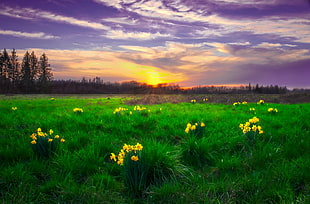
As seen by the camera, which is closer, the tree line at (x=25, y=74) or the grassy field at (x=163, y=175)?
the grassy field at (x=163, y=175)

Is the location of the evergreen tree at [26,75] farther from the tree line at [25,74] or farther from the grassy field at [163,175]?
the grassy field at [163,175]

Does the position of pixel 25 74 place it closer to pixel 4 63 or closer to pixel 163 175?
pixel 4 63

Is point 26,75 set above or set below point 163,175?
above

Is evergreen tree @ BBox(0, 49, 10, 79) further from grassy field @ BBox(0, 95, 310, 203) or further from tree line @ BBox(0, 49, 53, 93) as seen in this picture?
grassy field @ BBox(0, 95, 310, 203)

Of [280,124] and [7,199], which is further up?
[280,124]

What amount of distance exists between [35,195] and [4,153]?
6.33ft

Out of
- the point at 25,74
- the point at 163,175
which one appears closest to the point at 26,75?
the point at 25,74

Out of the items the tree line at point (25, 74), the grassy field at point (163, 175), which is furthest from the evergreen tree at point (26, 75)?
the grassy field at point (163, 175)

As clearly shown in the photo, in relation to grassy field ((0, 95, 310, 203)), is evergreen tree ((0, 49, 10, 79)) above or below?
above

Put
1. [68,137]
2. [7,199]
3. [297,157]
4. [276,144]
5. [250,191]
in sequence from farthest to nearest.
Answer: [68,137] < [276,144] < [297,157] < [250,191] < [7,199]

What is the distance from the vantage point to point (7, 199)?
2.58m

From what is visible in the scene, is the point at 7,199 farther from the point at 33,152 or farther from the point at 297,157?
the point at 297,157

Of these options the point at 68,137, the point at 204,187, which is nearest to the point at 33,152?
the point at 68,137

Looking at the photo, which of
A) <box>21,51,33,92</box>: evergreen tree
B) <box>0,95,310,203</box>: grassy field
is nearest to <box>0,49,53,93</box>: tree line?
<box>21,51,33,92</box>: evergreen tree
